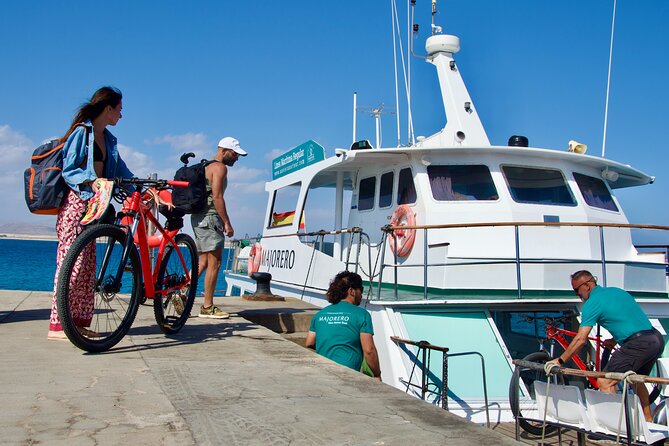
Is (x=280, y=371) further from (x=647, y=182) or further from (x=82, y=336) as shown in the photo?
(x=647, y=182)

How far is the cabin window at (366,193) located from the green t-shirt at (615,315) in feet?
16.8

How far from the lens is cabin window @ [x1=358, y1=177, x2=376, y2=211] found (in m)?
10.2

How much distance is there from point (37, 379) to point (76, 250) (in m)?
0.87

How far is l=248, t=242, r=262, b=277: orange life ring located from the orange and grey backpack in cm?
900

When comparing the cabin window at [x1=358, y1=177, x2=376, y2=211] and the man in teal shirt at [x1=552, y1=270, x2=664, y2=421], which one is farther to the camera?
the cabin window at [x1=358, y1=177, x2=376, y2=211]

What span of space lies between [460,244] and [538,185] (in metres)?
1.65

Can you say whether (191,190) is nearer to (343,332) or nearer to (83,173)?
(83,173)

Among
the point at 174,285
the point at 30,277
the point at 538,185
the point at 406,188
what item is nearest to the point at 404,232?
the point at 406,188

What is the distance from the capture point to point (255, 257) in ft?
44.0

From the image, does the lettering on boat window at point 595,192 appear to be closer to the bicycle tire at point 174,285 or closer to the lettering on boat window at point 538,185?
the lettering on boat window at point 538,185

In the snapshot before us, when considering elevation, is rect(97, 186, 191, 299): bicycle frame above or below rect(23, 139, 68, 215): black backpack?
below

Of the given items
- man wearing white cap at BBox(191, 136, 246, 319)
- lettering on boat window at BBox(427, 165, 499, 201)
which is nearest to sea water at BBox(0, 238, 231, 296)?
lettering on boat window at BBox(427, 165, 499, 201)

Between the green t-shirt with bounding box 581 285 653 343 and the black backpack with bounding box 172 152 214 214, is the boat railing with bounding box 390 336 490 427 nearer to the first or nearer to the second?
the green t-shirt with bounding box 581 285 653 343

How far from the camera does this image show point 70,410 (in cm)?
254
